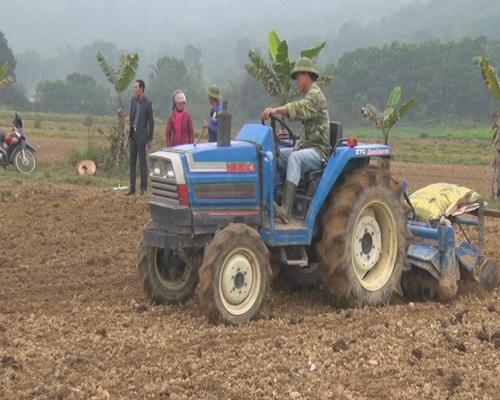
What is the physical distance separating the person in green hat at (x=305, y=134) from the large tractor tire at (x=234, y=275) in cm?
56

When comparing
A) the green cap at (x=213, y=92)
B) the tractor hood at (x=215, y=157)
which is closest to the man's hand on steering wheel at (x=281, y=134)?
the tractor hood at (x=215, y=157)

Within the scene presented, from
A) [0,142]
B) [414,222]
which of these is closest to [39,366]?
[414,222]

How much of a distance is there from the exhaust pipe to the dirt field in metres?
1.30

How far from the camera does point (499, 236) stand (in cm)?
947

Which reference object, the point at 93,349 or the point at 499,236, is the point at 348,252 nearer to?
the point at 93,349

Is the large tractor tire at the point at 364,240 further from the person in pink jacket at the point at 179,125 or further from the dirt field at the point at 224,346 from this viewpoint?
the person in pink jacket at the point at 179,125

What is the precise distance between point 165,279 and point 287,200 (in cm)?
116

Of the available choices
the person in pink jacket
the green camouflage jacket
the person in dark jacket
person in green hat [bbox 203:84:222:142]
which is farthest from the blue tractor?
the person in dark jacket

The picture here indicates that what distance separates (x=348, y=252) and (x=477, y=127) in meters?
48.5

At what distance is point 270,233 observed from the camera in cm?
585

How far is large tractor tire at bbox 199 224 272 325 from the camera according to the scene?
532cm

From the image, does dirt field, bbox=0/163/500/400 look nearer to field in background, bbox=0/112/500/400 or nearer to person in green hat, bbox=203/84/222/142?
field in background, bbox=0/112/500/400

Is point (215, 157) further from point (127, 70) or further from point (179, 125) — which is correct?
point (127, 70)

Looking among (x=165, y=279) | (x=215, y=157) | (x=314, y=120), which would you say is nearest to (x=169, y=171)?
(x=215, y=157)
